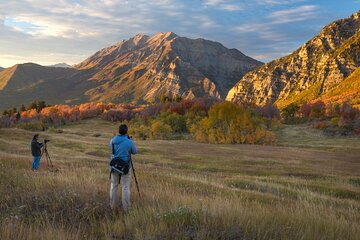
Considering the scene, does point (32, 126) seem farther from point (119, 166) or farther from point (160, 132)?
point (119, 166)

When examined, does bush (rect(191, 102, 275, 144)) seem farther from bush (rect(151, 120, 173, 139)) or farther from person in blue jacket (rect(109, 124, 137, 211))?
person in blue jacket (rect(109, 124, 137, 211))

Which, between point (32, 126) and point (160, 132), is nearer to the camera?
point (160, 132)

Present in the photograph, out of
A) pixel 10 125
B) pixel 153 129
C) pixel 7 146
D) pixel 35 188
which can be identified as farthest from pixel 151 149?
pixel 10 125

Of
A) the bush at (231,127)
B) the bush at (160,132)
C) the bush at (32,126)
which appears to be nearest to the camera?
the bush at (231,127)

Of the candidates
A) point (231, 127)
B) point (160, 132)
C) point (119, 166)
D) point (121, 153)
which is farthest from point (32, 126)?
point (119, 166)

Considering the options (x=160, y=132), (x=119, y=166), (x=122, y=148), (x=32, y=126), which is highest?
(x=122, y=148)

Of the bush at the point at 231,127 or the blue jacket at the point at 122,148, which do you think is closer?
the blue jacket at the point at 122,148

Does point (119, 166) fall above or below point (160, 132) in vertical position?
above

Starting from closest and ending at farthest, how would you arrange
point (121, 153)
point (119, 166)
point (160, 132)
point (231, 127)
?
point (119, 166) → point (121, 153) → point (231, 127) → point (160, 132)

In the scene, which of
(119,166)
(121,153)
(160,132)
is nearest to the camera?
(119,166)

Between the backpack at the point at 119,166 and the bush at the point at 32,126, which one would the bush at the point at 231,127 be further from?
the bush at the point at 32,126

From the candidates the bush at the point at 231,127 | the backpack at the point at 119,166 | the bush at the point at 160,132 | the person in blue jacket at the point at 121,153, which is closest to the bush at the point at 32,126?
the bush at the point at 160,132

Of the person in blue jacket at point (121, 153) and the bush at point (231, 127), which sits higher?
the person in blue jacket at point (121, 153)

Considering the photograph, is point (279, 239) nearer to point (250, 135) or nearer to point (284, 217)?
point (284, 217)
